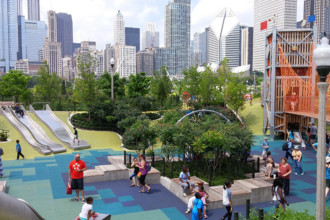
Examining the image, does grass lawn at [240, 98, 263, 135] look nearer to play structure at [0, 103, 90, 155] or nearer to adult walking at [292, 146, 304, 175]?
adult walking at [292, 146, 304, 175]

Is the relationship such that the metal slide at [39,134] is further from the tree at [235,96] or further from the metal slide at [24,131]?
the tree at [235,96]

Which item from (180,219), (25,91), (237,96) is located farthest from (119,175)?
(25,91)

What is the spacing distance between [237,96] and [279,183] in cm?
2570

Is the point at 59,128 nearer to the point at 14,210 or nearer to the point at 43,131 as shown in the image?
the point at 43,131

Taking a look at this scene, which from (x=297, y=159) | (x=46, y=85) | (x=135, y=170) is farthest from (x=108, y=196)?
(x=46, y=85)

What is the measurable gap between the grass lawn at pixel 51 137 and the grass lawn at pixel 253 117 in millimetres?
14548

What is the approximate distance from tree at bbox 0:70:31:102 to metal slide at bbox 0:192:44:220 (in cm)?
4199

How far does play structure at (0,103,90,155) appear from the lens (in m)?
A: 23.6

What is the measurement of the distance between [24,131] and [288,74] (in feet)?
74.8

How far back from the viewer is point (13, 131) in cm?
Result: 2725

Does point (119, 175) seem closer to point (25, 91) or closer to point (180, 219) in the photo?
point (180, 219)

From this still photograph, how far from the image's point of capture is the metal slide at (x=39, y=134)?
919 inches

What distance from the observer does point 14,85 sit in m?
40.6

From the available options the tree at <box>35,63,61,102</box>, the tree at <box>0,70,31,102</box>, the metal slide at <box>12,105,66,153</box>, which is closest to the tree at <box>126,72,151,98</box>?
the tree at <box>35,63,61,102</box>
